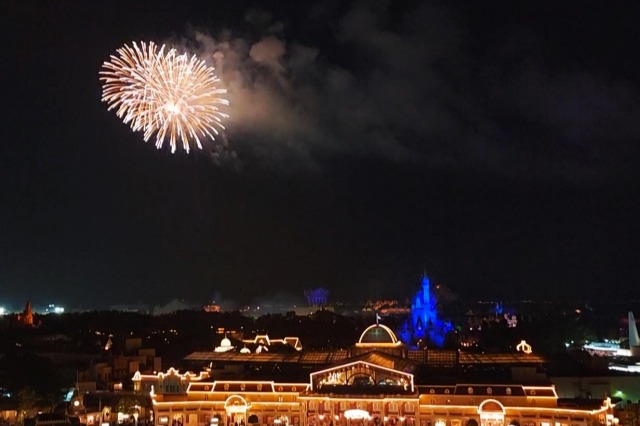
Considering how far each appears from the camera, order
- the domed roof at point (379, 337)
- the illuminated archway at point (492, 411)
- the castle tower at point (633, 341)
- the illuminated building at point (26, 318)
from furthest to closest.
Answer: the illuminated building at point (26, 318)
the castle tower at point (633, 341)
the domed roof at point (379, 337)
the illuminated archway at point (492, 411)

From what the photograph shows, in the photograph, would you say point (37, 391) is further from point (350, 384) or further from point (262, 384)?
point (350, 384)

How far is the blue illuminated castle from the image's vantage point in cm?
11261

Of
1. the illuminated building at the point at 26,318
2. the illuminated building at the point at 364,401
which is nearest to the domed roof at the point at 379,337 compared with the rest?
the illuminated building at the point at 364,401

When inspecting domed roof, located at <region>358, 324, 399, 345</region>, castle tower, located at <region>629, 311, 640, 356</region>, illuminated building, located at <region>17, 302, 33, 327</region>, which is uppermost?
illuminated building, located at <region>17, 302, 33, 327</region>

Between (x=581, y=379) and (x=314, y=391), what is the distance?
21344 mm

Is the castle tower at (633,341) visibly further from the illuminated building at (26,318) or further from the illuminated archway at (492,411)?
the illuminated building at (26,318)

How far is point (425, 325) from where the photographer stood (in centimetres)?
14200

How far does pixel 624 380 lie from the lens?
53.0 metres

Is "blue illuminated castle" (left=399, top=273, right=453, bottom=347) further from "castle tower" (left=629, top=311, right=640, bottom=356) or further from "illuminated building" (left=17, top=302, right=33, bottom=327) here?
"illuminated building" (left=17, top=302, right=33, bottom=327)

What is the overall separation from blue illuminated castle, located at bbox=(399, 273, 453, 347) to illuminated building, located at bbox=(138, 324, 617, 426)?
192 ft

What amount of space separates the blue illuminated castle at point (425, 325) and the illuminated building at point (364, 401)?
192ft

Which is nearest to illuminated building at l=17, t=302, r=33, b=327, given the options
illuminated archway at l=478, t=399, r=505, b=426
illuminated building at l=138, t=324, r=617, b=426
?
illuminated building at l=138, t=324, r=617, b=426

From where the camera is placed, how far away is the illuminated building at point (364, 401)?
139 ft

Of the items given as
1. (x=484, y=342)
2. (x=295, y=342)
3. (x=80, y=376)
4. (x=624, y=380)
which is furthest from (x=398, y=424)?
(x=484, y=342)
